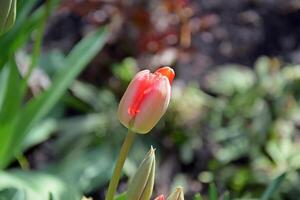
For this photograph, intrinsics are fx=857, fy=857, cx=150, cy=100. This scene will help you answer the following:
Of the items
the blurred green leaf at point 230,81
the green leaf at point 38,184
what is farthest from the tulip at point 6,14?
the blurred green leaf at point 230,81

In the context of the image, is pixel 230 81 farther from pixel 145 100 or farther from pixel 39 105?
pixel 145 100

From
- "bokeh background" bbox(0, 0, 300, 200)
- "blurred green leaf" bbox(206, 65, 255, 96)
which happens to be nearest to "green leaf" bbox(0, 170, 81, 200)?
"bokeh background" bbox(0, 0, 300, 200)

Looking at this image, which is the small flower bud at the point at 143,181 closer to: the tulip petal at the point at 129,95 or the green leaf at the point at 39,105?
the tulip petal at the point at 129,95

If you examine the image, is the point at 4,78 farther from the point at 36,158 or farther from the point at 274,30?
the point at 274,30

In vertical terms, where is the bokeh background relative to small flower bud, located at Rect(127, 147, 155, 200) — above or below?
below

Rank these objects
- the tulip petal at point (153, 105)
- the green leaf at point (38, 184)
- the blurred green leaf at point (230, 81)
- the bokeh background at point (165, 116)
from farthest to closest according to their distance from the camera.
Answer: the blurred green leaf at point (230, 81)
the bokeh background at point (165, 116)
the green leaf at point (38, 184)
the tulip petal at point (153, 105)

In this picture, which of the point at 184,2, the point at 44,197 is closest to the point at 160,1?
the point at 184,2

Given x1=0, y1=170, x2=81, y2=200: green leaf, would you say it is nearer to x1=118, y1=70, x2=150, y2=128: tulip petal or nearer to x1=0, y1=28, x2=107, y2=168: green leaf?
x1=0, y1=28, x2=107, y2=168: green leaf
